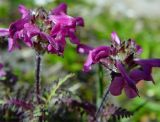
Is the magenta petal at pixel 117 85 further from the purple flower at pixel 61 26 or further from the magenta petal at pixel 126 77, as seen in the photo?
the purple flower at pixel 61 26

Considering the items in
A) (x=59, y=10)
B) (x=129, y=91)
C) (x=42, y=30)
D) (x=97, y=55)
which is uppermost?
(x=59, y=10)

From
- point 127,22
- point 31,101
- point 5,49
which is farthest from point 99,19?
point 31,101

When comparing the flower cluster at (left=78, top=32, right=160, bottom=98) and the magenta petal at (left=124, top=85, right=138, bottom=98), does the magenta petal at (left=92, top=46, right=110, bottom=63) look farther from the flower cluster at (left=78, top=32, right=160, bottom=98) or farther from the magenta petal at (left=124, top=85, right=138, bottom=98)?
the magenta petal at (left=124, top=85, right=138, bottom=98)

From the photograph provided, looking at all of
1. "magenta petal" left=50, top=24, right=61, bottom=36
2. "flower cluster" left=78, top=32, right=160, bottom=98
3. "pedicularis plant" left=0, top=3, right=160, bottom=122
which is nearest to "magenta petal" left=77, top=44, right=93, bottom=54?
"pedicularis plant" left=0, top=3, right=160, bottom=122

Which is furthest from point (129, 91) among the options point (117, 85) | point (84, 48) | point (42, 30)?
point (42, 30)

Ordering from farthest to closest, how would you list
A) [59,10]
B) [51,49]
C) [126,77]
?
[59,10]
[51,49]
[126,77]

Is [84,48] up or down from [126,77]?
up

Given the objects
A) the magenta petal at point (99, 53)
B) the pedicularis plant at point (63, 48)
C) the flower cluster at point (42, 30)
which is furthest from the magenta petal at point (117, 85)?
the flower cluster at point (42, 30)

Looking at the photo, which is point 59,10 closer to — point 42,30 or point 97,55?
point 42,30
